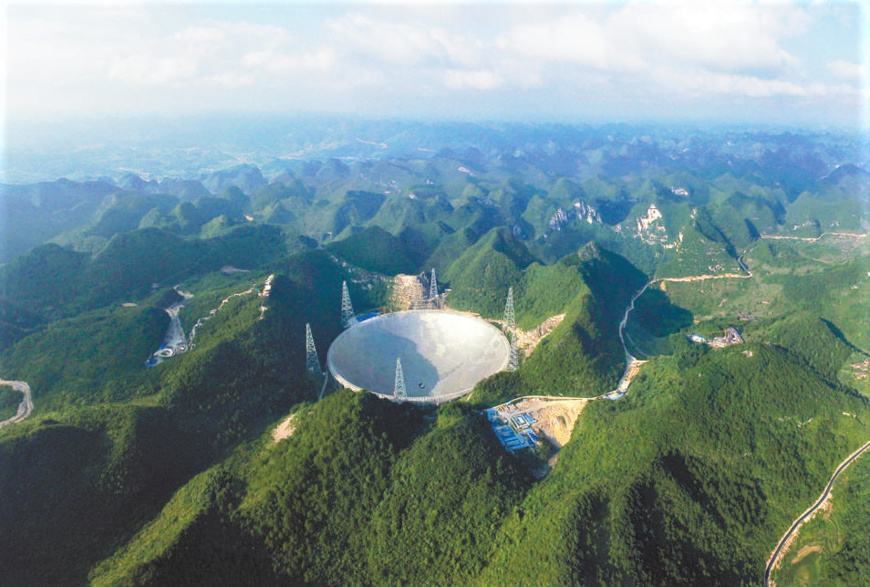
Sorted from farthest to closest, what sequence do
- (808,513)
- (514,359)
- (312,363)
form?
(312,363) < (514,359) < (808,513)

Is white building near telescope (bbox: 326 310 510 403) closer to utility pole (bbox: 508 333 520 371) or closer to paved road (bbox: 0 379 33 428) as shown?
utility pole (bbox: 508 333 520 371)

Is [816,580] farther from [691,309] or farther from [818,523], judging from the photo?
[691,309]

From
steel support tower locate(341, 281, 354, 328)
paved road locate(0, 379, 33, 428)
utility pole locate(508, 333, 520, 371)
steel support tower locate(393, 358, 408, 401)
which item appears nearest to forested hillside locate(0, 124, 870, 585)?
paved road locate(0, 379, 33, 428)

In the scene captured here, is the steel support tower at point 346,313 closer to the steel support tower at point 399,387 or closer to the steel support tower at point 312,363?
the steel support tower at point 312,363

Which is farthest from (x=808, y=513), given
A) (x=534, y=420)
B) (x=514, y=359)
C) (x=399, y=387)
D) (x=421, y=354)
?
(x=421, y=354)

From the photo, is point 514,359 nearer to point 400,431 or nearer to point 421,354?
point 421,354

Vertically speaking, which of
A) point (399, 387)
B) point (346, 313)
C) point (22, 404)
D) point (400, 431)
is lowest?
point (346, 313)
